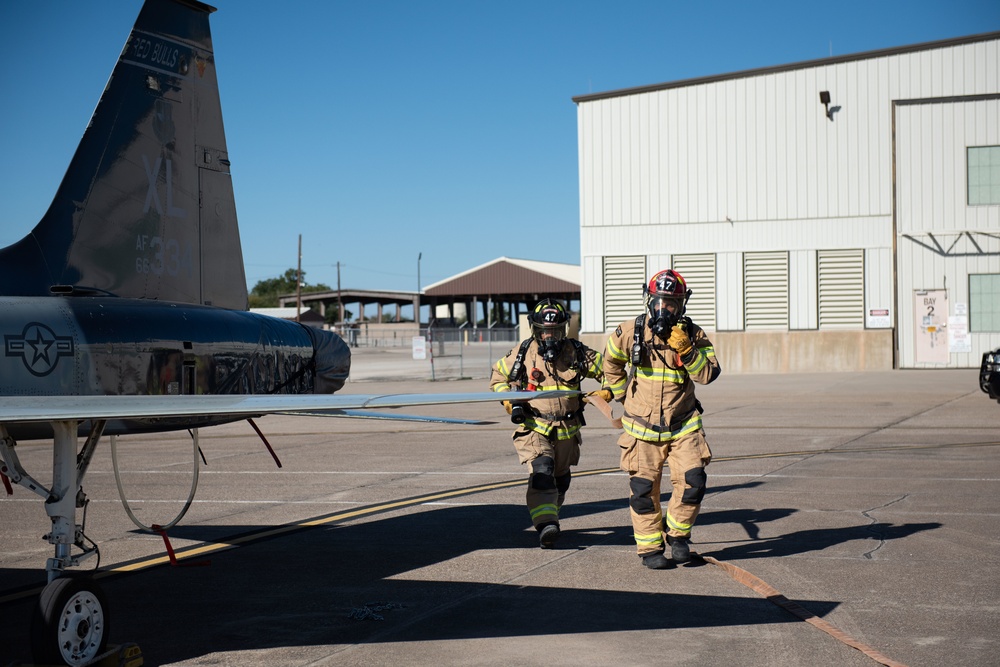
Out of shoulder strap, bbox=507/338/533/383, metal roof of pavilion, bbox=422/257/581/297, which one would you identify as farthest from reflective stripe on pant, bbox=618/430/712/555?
metal roof of pavilion, bbox=422/257/581/297

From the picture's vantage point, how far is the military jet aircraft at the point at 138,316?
17.2 ft

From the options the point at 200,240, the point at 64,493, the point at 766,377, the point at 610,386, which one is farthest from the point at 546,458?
the point at 766,377

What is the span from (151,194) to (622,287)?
28209mm

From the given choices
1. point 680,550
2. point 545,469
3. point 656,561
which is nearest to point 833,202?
point 545,469

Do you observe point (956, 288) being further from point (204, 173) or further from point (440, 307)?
point (440, 307)

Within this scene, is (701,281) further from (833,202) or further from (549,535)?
(549,535)

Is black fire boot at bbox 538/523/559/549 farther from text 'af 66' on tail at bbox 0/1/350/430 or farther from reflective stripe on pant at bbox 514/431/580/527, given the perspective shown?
text 'af 66' on tail at bbox 0/1/350/430

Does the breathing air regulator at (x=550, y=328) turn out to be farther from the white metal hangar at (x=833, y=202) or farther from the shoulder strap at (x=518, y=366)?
the white metal hangar at (x=833, y=202)

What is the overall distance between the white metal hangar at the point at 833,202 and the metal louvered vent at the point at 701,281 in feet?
0.16

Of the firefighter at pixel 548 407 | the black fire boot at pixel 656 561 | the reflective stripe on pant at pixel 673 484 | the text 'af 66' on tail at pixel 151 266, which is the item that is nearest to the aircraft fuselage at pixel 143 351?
the text 'af 66' on tail at pixel 151 266

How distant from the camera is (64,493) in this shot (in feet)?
18.3

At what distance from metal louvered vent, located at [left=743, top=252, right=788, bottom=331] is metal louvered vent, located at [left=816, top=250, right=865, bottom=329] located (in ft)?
3.86

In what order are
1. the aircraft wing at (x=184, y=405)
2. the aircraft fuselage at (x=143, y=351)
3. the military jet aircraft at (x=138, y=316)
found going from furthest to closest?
the aircraft fuselage at (x=143, y=351) → the military jet aircraft at (x=138, y=316) → the aircraft wing at (x=184, y=405)

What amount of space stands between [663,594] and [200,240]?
467cm
